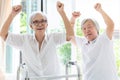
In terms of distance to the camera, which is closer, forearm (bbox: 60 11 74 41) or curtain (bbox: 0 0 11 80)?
forearm (bbox: 60 11 74 41)

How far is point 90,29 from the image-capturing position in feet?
6.97

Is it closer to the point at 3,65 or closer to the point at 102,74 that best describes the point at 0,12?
the point at 3,65

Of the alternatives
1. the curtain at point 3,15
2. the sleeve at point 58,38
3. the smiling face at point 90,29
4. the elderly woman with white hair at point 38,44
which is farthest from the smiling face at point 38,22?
the curtain at point 3,15

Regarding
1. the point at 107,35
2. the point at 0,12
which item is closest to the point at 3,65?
the point at 0,12

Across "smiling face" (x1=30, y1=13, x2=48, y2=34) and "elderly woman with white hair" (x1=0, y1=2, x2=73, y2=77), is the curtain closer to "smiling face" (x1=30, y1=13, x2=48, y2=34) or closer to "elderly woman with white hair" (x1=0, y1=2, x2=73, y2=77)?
"elderly woman with white hair" (x1=0, y1=2, x2=73, y2=77)

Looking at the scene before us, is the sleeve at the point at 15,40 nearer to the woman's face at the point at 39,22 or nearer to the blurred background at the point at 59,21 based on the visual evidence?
the woman's face at the point at 39,22

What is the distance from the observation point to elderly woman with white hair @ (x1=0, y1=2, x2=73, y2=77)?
2.05 metres

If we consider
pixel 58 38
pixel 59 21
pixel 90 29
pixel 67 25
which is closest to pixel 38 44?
pixel 58 38

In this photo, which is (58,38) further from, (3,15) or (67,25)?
(3,15)

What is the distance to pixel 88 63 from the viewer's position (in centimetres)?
212

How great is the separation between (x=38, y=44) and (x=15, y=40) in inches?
8.5

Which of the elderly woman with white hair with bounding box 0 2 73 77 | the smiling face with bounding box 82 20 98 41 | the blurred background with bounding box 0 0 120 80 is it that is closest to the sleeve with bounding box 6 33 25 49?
the elderly woman with white hair with bounding box 0 2 73 77

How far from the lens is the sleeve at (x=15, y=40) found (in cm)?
207

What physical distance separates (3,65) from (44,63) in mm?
872
